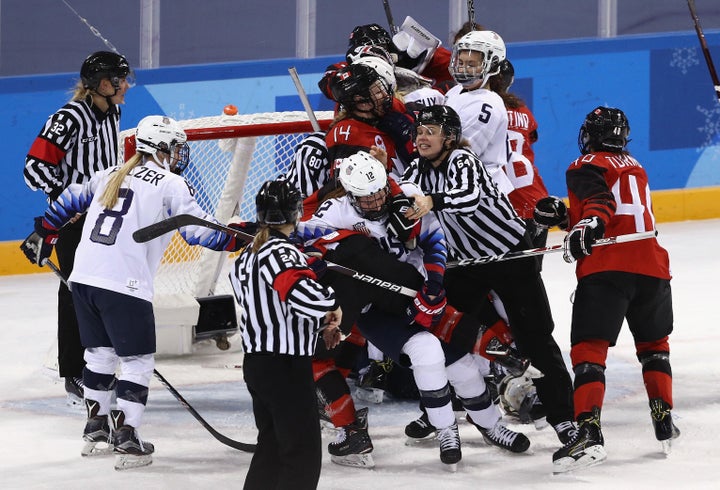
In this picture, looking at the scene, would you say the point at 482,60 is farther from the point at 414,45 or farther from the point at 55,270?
the point at 55,270

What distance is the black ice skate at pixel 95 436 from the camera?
4.32 metres

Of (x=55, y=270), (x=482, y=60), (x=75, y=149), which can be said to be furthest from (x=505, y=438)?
(x=75, y=149)

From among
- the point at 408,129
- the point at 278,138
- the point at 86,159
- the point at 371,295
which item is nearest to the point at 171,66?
the point at 278,138

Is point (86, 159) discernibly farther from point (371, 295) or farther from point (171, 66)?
point (171, 66)

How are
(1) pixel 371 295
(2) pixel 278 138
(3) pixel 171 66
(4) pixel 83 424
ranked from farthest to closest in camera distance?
(3) pixel 171 66, (2) pixel 278 138, (4) pixel 83 424, (1) pixel 371 295

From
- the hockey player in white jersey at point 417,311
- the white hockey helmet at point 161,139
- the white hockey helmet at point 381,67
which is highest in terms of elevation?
the white hockey helmet at point 381,67

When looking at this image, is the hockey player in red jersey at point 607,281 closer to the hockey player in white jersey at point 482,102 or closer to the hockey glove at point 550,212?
the hockey glove at point 550,212

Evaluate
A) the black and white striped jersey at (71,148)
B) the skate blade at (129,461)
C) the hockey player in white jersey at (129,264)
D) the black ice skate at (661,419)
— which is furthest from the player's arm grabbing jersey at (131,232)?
the black ice skate at (661,419)

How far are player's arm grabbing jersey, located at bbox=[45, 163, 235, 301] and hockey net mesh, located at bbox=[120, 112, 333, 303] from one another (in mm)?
1266

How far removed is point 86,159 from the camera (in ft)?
15.8

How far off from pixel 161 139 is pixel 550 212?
46.6 inches

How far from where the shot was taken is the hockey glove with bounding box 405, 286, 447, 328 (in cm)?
408

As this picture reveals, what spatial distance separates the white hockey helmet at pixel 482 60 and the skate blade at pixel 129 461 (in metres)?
1.54

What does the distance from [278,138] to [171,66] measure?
5.85ft
